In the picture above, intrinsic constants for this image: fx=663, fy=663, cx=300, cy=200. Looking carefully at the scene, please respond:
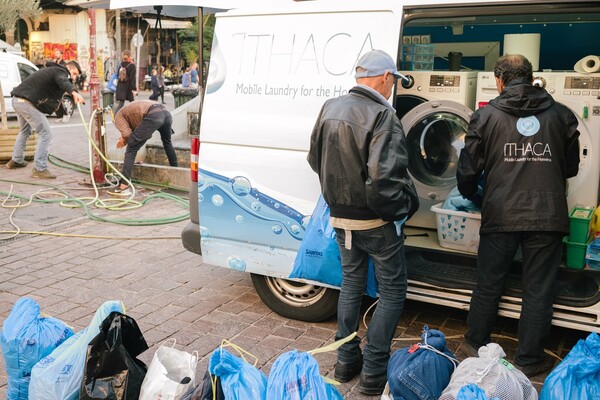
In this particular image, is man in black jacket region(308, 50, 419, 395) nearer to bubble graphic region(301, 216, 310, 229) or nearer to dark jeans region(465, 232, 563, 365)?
bubble graphic region(301, 216, 310, 229)

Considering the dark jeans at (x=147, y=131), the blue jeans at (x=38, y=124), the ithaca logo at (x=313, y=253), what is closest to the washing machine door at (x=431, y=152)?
the ithaca logo at (x=313, y=253)

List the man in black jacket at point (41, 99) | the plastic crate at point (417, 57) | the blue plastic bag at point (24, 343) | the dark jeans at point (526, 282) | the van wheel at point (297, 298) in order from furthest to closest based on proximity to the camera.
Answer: the man in black jacket at point (41, 99)
the plastic crate at point (417, 57)
the van wheel at point (297, 298)
the dark jeans at point (526, 282)
the blue plastic bag at point (24, 343)

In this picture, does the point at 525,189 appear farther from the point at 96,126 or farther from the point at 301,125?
the point at 96,126

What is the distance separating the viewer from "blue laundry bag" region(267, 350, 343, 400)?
3.01 metres

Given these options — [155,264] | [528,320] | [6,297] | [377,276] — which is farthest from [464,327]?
[6,297]

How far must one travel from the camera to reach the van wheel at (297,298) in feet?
15.9

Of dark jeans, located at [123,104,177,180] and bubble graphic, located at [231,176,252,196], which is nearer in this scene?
bubble graphic, located at [231,176,252,196]

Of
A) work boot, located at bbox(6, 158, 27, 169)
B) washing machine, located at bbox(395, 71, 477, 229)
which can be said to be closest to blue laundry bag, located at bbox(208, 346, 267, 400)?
washing machine, located at bbox(395, 71, 477, 229)

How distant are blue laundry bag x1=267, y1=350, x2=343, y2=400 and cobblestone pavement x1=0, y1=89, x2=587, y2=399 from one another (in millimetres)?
987

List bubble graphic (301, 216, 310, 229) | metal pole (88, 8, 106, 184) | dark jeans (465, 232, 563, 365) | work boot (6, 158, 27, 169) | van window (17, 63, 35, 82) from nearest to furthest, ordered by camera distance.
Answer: dark jeans (465, 232, 563, 365) → bubble graphic (301, 216, 310, 229) → metal pole (88, 8, 106, 184) → work boot (6, 158, 27, 169) → van window (17, 63, 35, 82)

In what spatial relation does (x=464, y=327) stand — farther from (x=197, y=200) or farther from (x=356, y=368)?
(x=197, y=200)

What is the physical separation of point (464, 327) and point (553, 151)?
5.21 feet

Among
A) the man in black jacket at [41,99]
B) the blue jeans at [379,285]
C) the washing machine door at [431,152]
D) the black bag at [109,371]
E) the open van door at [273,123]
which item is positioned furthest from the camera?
the man in black jacket at [41,99]

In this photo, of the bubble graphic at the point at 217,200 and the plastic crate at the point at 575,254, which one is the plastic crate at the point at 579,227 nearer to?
the plastic crate at the point at 575,254
